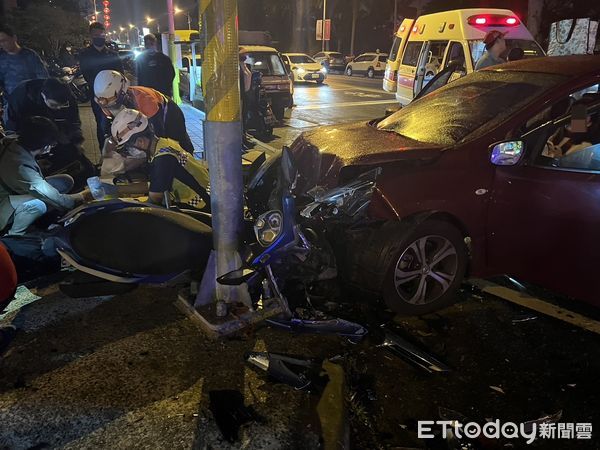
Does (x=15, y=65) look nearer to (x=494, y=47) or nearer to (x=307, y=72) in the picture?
(x=494, y=47)

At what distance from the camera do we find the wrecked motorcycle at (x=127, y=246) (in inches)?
138

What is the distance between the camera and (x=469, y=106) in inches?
153

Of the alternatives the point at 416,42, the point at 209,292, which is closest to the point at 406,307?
the point at 209,292

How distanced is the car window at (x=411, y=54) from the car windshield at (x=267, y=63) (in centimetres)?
308

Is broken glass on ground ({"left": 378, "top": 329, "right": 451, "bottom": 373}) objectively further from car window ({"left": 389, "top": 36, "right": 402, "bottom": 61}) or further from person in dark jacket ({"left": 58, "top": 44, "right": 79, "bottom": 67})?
person in dark jacket ({"left": 58, "top": 44, "right": 79, "bottom": 67})

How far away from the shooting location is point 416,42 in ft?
39.3

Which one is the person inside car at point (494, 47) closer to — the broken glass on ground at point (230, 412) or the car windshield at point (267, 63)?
the broken glass on ground at point (230, 412)

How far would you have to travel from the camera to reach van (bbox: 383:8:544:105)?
1021cm

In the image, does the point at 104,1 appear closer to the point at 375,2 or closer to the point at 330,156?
the point at 375,2

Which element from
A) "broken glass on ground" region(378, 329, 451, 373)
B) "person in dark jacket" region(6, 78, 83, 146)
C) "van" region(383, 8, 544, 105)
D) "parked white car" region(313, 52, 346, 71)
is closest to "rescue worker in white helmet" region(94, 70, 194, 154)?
"person in dark jacket" region(6, 78, 83, 146)

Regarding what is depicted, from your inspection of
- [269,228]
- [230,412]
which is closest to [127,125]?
[269,228]

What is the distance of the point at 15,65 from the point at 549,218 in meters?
6.94

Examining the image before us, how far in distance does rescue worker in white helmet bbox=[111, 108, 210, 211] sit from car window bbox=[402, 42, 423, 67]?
8826mm

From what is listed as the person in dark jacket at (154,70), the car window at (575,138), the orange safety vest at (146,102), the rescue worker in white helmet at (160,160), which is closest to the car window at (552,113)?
the car window at (575,138)
